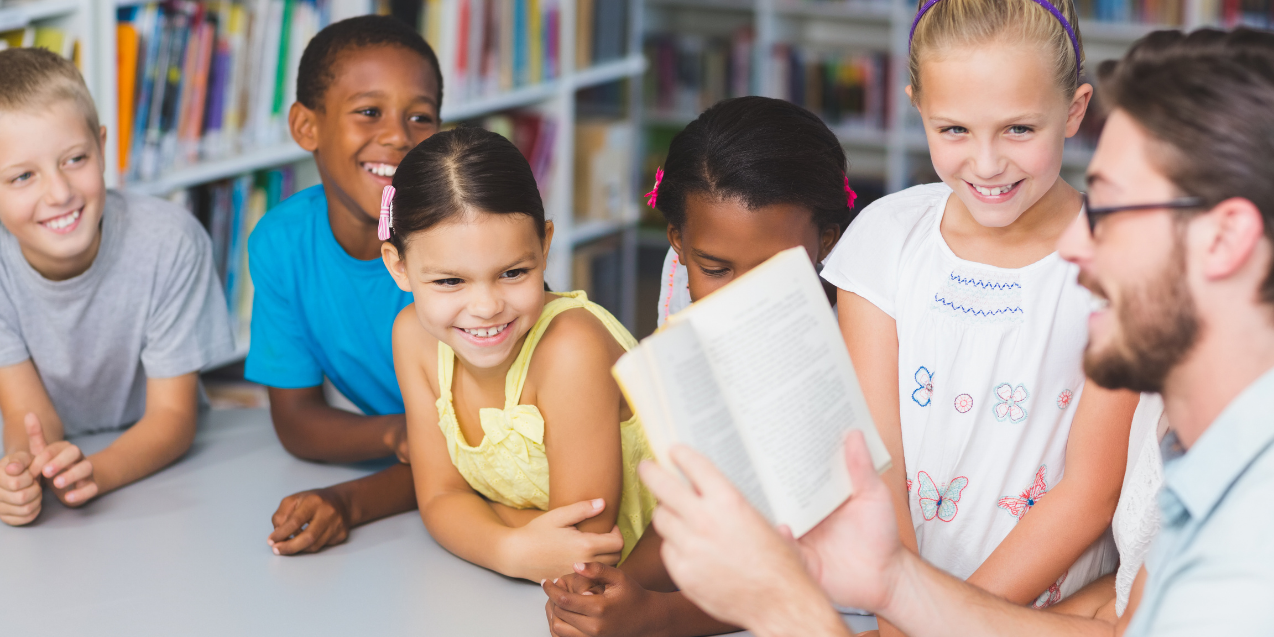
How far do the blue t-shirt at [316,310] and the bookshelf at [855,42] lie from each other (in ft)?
9.27

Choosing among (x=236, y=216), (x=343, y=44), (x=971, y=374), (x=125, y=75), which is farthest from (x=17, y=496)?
(x=971, y=374)

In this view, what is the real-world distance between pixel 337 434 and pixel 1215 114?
4.16 feet

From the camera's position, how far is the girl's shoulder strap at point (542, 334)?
1378 millimetres

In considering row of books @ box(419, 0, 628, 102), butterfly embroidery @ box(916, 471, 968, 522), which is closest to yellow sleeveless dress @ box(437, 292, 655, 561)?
butterfly embroidery @ box(916, 471, 968, 522)

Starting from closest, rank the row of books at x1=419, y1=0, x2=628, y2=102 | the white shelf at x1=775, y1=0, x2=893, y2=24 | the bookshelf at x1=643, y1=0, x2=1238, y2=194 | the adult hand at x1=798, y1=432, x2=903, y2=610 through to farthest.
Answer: the adult hand at x1=798, y1=432, x2=903, y2=610, the row of books at x1=419, y1=0, x2=628, y2=102, the bookshelf at x1=643, y1=0, x2=1238, y2=194, the white shelf at x1=775, y1=0, x2=893, y2=24

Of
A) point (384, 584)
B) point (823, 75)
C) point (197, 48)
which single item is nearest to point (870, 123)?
point (823, 75)

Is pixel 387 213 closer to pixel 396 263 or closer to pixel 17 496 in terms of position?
pixel 396 263

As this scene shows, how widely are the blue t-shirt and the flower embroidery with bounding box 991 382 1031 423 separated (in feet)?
3.17

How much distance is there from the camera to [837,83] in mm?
4457

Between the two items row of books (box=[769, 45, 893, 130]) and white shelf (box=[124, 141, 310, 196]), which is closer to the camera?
white shelf (box=[124, 141, 310, 196])

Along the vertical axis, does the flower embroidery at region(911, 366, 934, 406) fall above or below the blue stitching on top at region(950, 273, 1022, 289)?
below

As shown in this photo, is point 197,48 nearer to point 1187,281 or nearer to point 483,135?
point 483,135

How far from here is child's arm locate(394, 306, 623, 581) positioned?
128cm

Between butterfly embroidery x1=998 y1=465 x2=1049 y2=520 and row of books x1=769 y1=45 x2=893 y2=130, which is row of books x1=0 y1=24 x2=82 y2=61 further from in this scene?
row of books x1=769 y1=45 x2=893 y2=130
